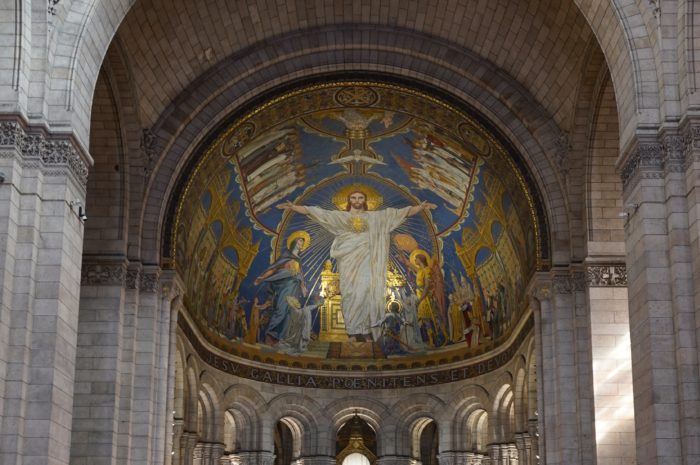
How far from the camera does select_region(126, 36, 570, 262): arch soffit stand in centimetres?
2814

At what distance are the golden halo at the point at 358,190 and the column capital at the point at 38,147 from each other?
17.6 metres

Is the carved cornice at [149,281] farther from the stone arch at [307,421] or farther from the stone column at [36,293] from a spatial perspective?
the stone arch at [307,421]

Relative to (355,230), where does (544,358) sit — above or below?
below

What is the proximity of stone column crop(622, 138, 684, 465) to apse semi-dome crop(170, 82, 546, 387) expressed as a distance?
9464 mm

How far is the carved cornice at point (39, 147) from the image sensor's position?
18.0 meters

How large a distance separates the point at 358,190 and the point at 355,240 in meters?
1.86

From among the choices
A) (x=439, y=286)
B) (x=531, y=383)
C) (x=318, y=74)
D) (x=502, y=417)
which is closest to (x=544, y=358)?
(x=531, y=383)

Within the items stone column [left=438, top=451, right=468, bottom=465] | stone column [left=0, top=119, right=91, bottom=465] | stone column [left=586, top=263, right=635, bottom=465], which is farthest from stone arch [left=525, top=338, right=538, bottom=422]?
stone column [left=0, top=119, right=91, bottom=465]

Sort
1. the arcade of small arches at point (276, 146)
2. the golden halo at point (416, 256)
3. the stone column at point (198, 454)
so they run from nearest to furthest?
1. the arcade of small arches at point (276, 146)
2. the stone column at point (198, 454)
3. the golden halo at point (416, 256)

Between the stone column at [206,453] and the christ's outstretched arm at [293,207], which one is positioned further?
the christ's outstretched arm at [293,207]

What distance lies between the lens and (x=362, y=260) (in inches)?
1481

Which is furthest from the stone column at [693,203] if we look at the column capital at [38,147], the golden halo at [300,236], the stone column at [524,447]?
the golden halo at [300,236]

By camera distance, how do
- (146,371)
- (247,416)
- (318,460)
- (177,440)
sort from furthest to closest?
(318,460)
(247,416)
(177,440)
(146,371)

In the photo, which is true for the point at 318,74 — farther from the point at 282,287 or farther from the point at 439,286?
the point at 439,286
